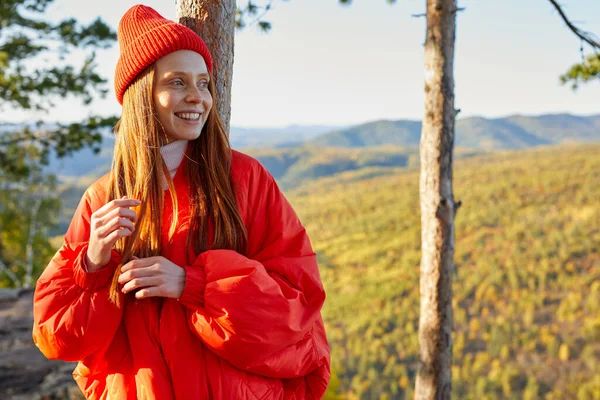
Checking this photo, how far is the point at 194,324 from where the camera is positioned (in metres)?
1.43

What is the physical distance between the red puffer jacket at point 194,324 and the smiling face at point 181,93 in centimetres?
23

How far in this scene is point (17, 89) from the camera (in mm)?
7660

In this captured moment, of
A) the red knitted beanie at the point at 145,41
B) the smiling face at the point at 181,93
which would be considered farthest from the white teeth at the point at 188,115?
the red knitted beanie at the point at 145,41

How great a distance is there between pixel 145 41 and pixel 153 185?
1.29 feet

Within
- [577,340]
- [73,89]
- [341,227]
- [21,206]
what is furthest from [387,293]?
[73,89]

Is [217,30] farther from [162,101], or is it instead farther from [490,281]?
[490,281]

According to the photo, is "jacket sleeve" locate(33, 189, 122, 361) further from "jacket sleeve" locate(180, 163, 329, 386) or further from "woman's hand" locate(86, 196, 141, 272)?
"jacket sleeve" locate(180, 163, 329, 386)

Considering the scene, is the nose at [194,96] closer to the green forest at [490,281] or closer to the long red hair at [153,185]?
the long red hair at [153,185]

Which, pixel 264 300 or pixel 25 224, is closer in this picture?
pixel 264 300

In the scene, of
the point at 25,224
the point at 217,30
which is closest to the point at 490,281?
the point at 25,224

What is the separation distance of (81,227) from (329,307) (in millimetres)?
30974

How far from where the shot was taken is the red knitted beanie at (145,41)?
1.54 meters

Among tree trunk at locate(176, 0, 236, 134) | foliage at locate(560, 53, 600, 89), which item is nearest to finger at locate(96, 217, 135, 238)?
tree trunk at locate(176, 0, 236, 134)

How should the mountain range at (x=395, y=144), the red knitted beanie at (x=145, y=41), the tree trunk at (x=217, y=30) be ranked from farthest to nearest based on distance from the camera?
1. the mountain range at (x=395, y=144)
2. the tree trunk at (x=217, y=30)
3. the red knitted beanie at (x=145, y=41)
